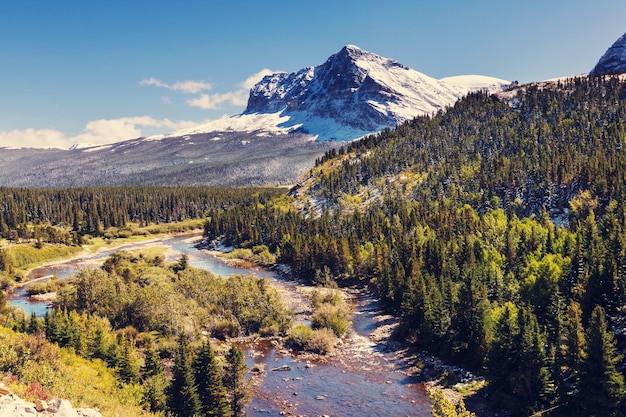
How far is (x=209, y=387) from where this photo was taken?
1730 inches

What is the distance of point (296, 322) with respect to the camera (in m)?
80.7

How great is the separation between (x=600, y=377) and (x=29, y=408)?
4754cm

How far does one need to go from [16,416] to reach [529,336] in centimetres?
4624

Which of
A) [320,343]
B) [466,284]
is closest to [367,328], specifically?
[320,343]

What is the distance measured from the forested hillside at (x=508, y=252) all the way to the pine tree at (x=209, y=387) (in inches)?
1164

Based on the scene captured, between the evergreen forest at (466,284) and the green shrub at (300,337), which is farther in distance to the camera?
the green shrub at (300,337)

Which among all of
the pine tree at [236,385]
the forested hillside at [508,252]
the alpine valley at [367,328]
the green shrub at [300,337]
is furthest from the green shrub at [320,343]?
the pine tree at [236,385]

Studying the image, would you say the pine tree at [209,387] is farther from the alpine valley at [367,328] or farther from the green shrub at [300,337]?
the green shrub at [300,337]

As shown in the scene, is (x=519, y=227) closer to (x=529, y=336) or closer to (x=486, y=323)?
(x=486, y=323)

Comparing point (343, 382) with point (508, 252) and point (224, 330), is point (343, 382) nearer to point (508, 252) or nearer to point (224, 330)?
point (224, 330)

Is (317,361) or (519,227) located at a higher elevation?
(519,227)

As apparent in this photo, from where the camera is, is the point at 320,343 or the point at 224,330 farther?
the point at 224,330

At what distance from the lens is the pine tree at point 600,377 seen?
43969 millimetres

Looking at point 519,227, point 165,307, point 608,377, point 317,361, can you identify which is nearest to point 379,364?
point 317,361
